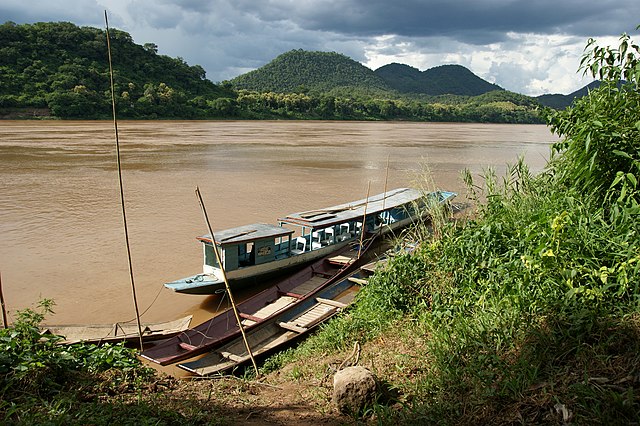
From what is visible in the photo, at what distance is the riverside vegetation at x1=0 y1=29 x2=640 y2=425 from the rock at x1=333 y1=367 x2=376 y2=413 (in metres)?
0.10

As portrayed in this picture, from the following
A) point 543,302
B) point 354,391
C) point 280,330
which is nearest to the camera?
point 354,391

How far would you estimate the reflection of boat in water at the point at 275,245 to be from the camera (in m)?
9.43

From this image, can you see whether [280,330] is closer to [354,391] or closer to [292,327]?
[292,327]

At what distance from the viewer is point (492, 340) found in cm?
423

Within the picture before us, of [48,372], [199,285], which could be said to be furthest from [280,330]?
[48,372]

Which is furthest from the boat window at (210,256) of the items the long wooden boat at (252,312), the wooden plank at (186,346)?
the wooden plank at (186,346)

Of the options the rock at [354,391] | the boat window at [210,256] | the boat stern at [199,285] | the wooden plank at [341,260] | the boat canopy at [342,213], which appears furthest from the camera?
the boat canopy at [342,213]

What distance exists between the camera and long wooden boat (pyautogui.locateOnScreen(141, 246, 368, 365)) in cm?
672

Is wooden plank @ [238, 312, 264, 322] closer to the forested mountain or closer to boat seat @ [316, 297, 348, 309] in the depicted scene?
boat seat @ [316, 297, 348, 309]

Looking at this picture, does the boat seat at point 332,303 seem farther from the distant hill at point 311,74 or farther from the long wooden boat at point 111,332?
the distant hill at point 311,74

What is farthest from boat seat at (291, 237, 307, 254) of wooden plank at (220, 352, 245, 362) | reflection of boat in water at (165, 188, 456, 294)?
wooden plank at (220, 352, 245, 362)

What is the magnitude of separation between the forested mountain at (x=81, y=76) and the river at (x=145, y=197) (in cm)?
1467

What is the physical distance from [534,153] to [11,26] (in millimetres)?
64443

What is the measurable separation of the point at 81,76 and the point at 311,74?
371 feet
